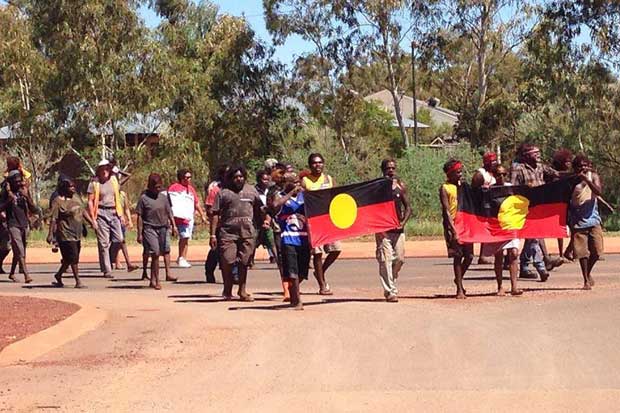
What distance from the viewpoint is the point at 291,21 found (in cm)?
4278

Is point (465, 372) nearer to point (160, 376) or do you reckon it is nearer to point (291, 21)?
point (160, 376)

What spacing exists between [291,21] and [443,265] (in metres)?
24.5

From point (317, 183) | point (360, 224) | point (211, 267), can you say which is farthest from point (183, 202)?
point (360, 224)

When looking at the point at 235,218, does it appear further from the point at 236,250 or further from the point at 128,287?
the point at 128,287

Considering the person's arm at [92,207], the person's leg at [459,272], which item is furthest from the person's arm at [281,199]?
the person's arm at [92,207]

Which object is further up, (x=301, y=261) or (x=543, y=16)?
(x=543, y=16)

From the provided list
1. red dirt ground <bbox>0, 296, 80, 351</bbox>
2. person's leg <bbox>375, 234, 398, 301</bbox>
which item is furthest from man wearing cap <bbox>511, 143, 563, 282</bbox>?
red dirt ground <bbox>0, 296, 80, 351</bbox>

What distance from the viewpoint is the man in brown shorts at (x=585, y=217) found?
1447 centimetres

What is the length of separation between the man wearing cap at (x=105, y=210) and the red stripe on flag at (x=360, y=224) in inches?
210

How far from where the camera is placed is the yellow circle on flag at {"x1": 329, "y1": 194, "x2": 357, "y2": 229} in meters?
13.9

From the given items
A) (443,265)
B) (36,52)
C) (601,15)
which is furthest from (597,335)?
(36,52)

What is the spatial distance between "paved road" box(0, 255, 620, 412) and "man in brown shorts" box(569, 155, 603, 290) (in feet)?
1.81

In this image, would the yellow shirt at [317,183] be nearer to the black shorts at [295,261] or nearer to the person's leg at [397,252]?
the black shorts at [295,261]

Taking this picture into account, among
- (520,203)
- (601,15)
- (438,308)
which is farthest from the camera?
(601,15)
